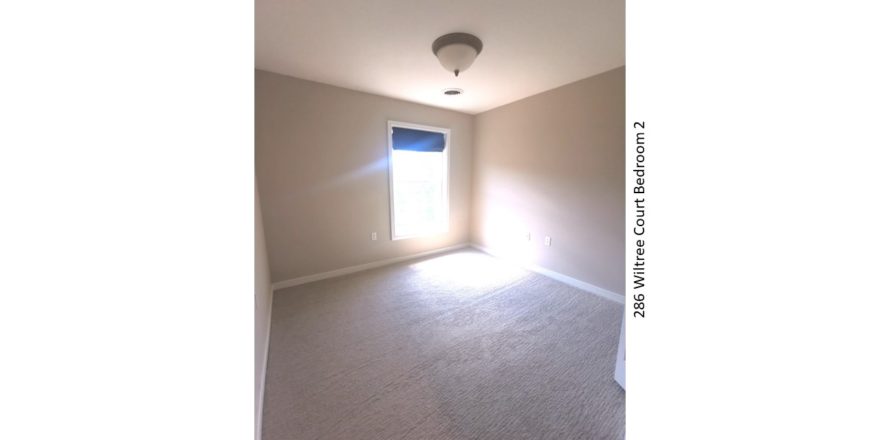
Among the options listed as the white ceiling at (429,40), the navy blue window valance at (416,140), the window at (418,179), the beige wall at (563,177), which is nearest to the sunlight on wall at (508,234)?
the beige wall at (563,177)

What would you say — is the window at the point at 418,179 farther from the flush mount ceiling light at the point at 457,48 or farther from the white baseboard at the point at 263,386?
the white baseboard at the point at 263,386

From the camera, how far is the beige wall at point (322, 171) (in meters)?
2.57

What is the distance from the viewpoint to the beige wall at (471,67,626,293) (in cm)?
250

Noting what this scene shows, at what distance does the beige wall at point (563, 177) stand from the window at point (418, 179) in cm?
62

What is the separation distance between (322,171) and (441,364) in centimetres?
224

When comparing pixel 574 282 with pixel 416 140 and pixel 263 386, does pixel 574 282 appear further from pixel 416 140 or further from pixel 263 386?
pixel 263 386

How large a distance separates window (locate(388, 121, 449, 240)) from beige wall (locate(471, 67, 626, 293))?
62cm
